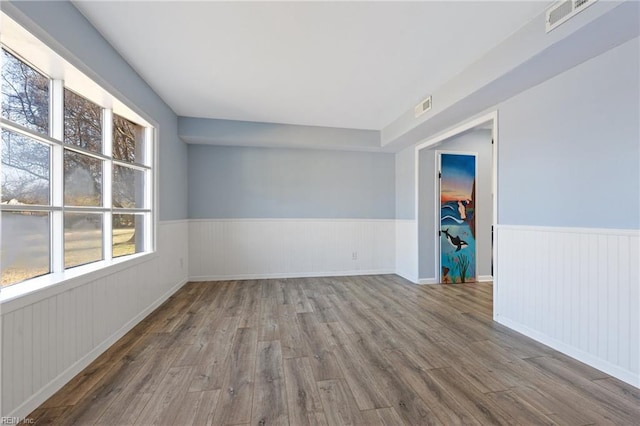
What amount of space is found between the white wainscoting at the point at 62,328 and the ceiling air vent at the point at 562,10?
367cm

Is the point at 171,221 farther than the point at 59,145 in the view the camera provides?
Yes

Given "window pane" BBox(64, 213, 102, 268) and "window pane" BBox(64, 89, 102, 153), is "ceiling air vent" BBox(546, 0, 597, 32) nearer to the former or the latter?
"window pane" BBox(64, 89, 102, 153)

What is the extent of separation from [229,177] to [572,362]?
479 centimetres

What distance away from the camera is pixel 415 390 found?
5.64ft

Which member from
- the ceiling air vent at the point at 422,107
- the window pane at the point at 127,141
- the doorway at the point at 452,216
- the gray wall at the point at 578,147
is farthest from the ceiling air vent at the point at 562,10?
the window pane at the point at 127,141

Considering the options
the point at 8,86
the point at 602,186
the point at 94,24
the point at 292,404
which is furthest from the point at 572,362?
the point at 94,24

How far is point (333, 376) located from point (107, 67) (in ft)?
10.1

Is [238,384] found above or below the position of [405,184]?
below

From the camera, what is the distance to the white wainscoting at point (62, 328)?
4.61 ft

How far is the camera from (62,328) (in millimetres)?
1745

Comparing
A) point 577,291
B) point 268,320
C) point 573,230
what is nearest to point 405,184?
point 573,230

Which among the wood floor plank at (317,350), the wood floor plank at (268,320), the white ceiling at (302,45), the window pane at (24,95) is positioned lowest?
the wood floor plank at (268,320)

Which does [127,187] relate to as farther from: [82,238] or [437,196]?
[437,196]

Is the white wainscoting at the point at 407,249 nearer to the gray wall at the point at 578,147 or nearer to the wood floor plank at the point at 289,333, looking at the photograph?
the gray wall at the point at 578,147
